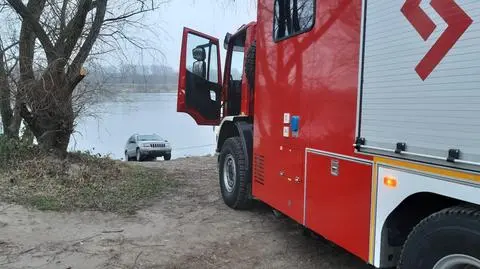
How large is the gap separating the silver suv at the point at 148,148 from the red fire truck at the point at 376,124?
1872 centimetres

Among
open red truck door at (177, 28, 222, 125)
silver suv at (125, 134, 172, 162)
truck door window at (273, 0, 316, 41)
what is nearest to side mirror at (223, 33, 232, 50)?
open red truck door at (177, 28, 222, 125)

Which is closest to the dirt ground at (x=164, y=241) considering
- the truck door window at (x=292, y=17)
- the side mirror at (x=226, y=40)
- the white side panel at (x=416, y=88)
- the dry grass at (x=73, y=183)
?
the dry grass at (x=73, y=183)

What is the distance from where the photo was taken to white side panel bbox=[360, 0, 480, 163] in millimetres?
2740

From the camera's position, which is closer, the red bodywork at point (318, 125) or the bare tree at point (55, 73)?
the red bodywork at point (318, 125)

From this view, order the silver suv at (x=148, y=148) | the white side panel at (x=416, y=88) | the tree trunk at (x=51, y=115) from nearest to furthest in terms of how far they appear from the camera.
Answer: the white side panel at (x=416, y=88) < the tree trunk at (x=51, y=115) < the silver suv at (x=148, y=148)

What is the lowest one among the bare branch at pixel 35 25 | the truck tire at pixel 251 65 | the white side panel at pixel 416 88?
the white side panel at pixel 416 88

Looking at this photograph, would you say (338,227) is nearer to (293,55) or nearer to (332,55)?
(332,55)

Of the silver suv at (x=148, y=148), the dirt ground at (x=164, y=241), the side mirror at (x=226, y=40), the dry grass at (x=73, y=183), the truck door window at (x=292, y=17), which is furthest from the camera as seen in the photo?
the silver suv at (x=148, y=148)

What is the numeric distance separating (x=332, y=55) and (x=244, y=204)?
3368 millimetres

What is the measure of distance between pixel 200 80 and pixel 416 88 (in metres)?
5.30

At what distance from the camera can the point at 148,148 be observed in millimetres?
24141

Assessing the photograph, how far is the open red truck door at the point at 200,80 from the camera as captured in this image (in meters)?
7.95

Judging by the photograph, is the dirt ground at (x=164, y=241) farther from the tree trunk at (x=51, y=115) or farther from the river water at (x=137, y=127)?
the tree trunk at (x=51, y=115)

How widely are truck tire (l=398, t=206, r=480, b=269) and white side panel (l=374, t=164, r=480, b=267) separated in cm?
13
